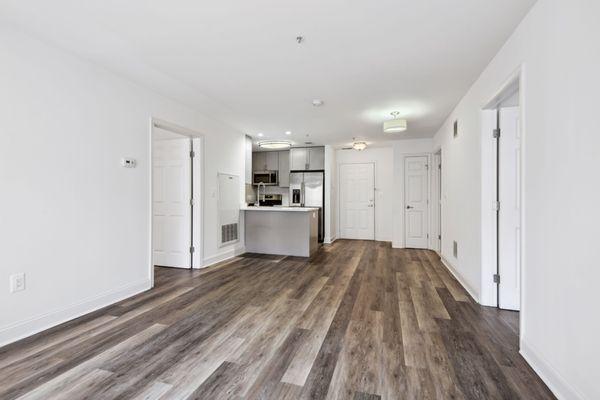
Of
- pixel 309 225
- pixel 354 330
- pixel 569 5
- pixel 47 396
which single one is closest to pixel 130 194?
pixel 47 396

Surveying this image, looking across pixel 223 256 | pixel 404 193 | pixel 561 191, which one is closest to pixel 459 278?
pixel 561 191

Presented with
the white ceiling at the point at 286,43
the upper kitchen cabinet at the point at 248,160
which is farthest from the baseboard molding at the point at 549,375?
the upper kitchen cabinet at the point at 248,160

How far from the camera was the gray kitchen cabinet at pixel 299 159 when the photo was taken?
7.38 meters

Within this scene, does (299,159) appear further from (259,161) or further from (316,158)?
(259,161)

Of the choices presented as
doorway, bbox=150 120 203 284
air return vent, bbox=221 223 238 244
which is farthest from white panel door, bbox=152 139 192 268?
air return vent, bbox=221 223 238 244

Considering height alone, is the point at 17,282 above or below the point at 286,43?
below

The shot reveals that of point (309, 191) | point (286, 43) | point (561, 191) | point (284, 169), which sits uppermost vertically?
point (286, 43)

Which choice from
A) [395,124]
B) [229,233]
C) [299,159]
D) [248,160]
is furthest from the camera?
[299,159]

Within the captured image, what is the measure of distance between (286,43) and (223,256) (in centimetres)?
390

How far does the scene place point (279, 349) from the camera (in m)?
2.18

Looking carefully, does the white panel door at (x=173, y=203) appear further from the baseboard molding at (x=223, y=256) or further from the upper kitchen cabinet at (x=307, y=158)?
the upper kitchen cabinet at (x=307, y=158)

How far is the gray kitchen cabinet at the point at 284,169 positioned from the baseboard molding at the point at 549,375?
602 centimetres

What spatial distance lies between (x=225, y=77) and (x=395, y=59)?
183 cm

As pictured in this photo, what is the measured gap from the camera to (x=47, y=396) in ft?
5.39
